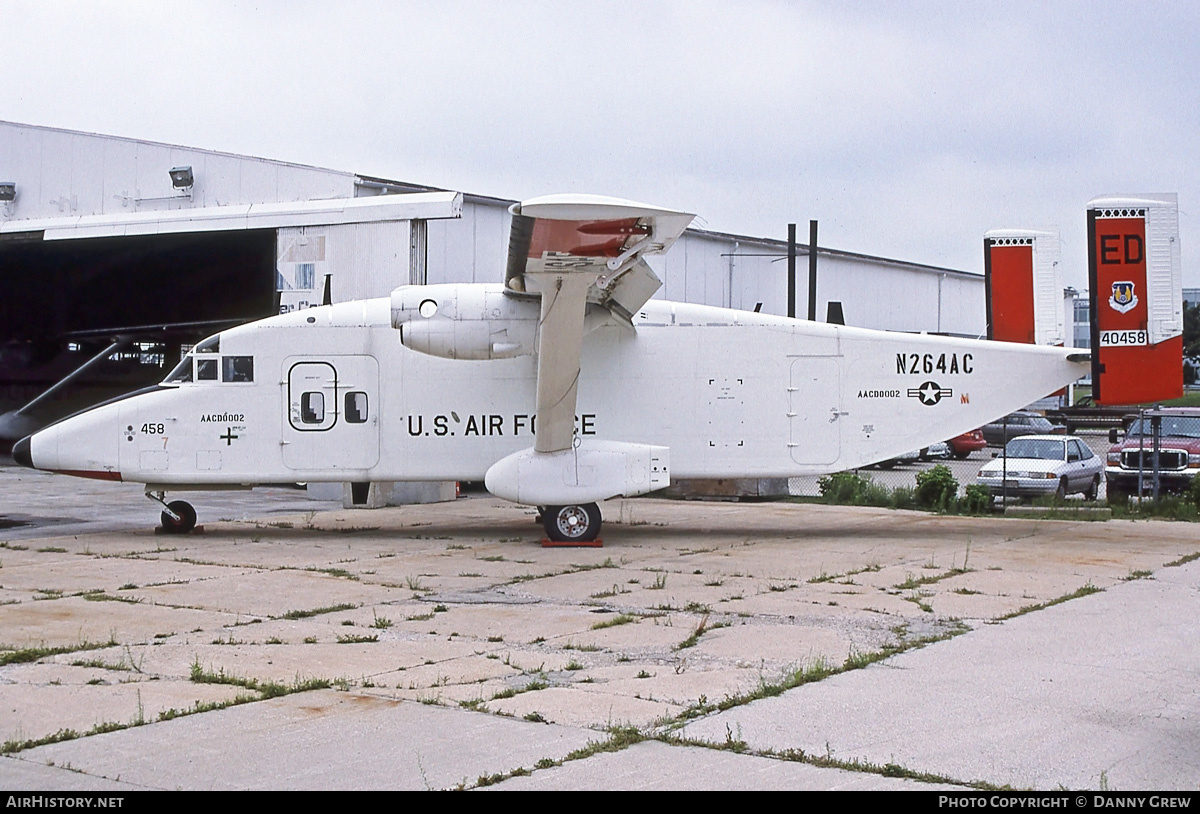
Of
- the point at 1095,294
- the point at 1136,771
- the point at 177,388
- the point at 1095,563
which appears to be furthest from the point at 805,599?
the point at 177,388

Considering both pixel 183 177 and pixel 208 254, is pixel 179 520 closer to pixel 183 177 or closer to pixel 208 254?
pixel 183 177

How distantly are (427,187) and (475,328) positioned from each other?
991cm

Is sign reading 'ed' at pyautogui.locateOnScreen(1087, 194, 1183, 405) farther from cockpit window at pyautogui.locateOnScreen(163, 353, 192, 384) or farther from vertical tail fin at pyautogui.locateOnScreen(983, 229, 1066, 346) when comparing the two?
cockpit window at pyautogui.locateOnScreen(163, 353, 192, 384)

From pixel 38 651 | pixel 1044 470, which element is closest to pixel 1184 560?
pixel 1044 470

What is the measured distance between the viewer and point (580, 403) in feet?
49.6

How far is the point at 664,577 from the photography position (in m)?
11.6

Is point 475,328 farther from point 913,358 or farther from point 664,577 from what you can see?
point 913,358

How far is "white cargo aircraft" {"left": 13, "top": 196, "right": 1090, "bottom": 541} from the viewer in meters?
15.1

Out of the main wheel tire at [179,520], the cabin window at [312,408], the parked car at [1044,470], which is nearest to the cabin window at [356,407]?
the cabin window at [312,408]

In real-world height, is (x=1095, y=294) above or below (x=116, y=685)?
above

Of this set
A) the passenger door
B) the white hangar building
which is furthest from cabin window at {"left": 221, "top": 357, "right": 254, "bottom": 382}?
the white hangar building

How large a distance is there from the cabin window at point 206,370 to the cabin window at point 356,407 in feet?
5.84

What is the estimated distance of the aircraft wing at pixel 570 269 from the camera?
1074 cm
